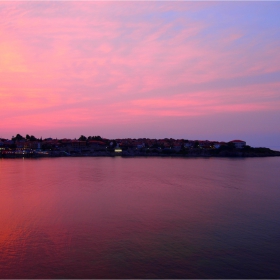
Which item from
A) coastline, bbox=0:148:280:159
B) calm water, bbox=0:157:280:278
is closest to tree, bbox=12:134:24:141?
coastline, bbox=0:148:280:159

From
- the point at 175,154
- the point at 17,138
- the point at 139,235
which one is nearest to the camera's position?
the point at 139,235

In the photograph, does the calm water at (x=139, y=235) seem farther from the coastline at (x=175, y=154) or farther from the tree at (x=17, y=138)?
the tree at (x=17, y=138)

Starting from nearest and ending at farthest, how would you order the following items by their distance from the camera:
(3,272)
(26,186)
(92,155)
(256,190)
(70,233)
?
(3,272) < (70,233) < (256,190) < (26,186) < (92,155)

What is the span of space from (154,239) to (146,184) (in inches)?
432

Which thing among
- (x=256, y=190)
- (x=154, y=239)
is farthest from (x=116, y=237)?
(x=256, y=190)

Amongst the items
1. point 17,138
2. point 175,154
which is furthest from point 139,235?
point 17,138

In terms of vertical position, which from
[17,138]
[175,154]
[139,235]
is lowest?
[139,235]

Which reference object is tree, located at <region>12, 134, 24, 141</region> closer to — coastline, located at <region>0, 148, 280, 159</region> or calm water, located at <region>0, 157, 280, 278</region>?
coastline, located at <region>0, 148, 280, 159</region>

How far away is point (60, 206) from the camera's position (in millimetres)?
12461

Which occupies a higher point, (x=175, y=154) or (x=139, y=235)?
(x=175, y=154)

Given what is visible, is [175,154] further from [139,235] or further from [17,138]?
[139,235]

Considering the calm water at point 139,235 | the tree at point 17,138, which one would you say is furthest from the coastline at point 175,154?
the calm water at point 139,235

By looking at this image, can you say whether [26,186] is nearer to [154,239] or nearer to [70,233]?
[70,233]

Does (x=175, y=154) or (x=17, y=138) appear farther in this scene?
(x=17, y=138)
